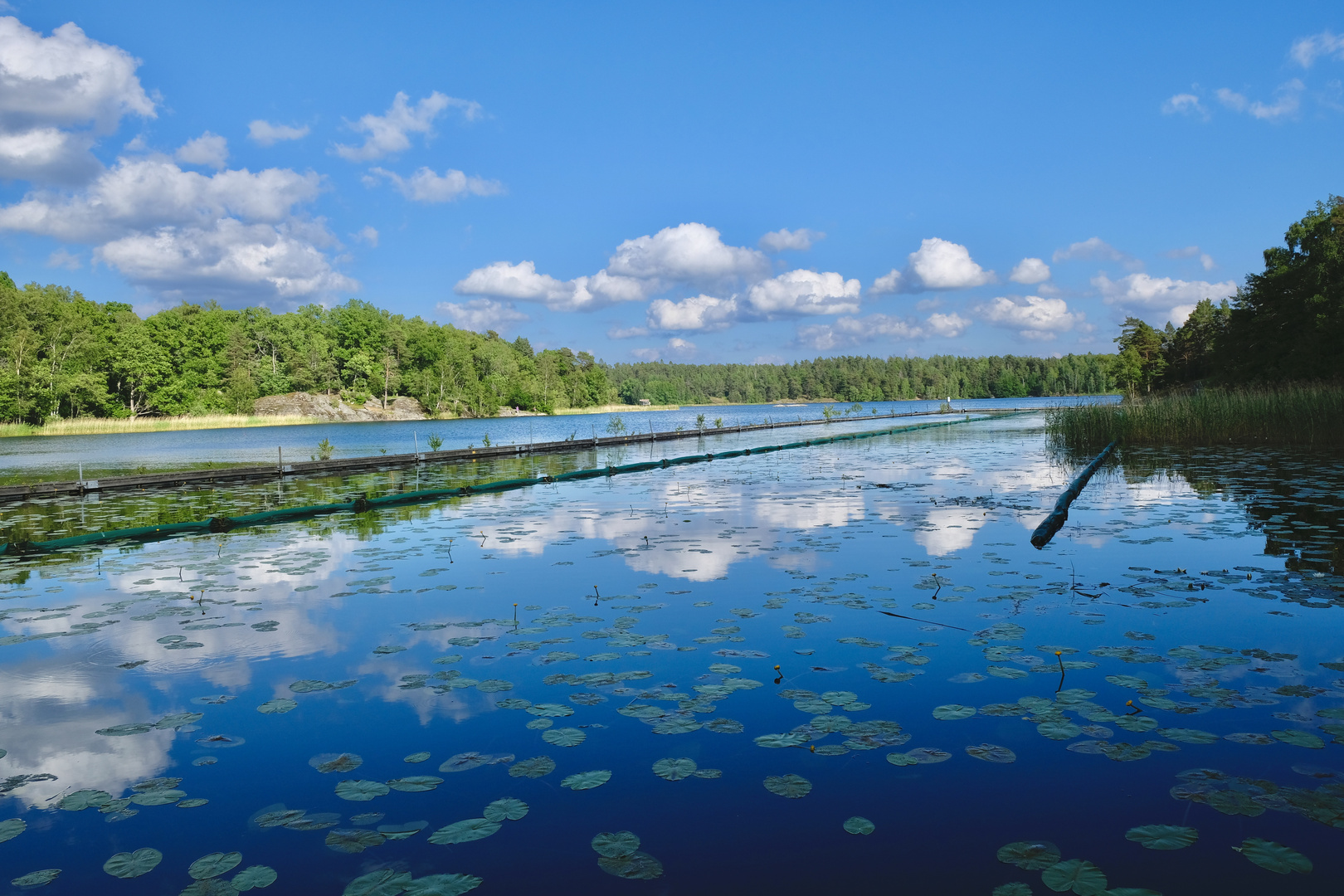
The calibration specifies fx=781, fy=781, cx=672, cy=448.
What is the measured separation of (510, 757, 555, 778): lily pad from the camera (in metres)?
3.63

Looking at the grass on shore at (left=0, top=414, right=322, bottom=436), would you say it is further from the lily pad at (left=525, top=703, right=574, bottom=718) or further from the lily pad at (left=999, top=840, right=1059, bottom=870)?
the lily pad at (left=999, top=840, right=1059, bottom=870)

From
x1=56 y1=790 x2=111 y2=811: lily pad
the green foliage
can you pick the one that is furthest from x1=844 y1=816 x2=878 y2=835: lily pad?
the green foliage

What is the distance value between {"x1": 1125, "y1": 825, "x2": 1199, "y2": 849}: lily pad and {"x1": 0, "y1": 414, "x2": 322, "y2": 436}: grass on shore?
65.3 metres

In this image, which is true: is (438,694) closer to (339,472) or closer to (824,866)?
(824,866)

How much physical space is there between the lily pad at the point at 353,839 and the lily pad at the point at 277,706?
1.63 m

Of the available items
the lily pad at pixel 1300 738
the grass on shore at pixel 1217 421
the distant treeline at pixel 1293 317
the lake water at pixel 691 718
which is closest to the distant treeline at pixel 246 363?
the distant treeline at pixel 1293 317

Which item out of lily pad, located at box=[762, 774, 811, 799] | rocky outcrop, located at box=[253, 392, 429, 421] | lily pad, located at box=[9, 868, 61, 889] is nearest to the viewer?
lily pad, located at box=[9, 868, 61, 889]

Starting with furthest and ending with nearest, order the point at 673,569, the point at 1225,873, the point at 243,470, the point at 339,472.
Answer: the point at 339,472, the point at 243,470, the point at 673,569, the point at 1225,873

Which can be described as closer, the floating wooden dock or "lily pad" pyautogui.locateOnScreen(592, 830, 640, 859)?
"lily pad" pyautogui.locateOnScreen(592, 830, 640, 859)

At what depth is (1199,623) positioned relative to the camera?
5.70 metres

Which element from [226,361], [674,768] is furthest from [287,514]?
[226,361]

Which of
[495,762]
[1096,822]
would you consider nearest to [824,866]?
[1096,822]

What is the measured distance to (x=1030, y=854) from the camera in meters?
2.89

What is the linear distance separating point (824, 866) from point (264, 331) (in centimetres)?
9550
